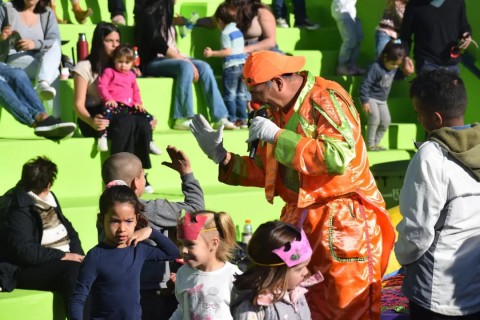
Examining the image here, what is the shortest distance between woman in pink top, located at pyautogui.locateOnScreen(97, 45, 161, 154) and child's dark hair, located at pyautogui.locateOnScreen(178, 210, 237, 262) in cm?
350

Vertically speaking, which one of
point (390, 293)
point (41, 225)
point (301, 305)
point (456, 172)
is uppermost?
point (456, 172)

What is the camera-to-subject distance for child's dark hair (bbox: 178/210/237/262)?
15.7ft

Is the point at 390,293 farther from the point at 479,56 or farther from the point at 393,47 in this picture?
the point at 479,56

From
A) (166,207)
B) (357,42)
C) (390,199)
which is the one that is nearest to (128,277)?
(166,207)

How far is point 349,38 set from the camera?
11.2 meters

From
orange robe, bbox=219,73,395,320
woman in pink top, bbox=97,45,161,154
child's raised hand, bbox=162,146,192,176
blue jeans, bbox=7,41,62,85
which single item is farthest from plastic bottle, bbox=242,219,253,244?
orange robe, bbox=219,73,395,320

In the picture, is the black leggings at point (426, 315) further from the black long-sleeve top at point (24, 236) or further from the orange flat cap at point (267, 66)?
the black long-sleeve top at point (24, 236)

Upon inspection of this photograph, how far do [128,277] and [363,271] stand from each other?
4.33ft

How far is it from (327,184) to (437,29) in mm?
6072

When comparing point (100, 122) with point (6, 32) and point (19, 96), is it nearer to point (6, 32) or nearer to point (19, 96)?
point (19, 96)

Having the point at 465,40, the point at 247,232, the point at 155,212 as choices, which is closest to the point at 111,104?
the point at 247,232

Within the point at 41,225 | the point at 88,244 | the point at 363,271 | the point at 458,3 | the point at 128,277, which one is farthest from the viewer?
the point at 458,3

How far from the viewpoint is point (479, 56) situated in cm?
1114

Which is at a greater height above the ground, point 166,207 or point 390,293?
point 166,207
